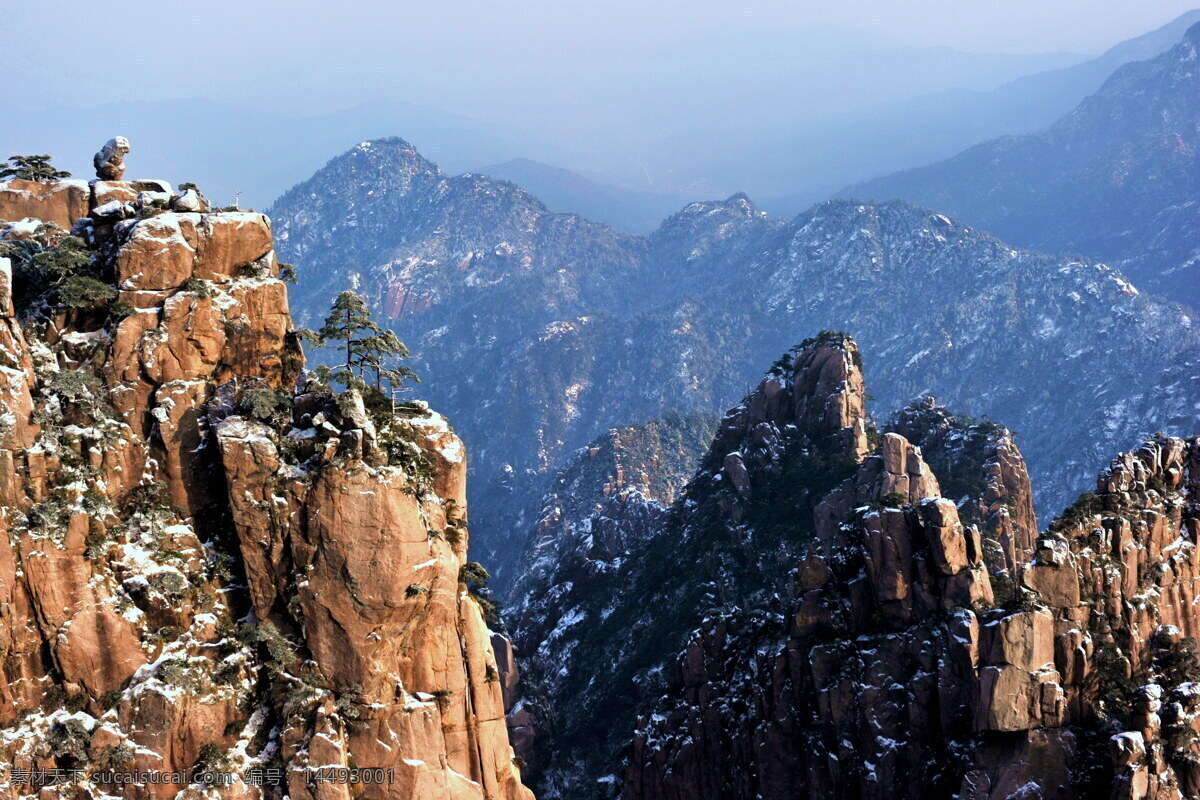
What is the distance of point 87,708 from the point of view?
4781 cm

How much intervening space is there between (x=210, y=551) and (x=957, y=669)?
4991 cm

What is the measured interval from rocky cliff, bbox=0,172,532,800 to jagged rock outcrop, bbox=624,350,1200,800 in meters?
32.2

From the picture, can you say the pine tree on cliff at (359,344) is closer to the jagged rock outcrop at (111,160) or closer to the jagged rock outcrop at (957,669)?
the jagged rock outcrop at (111,160)

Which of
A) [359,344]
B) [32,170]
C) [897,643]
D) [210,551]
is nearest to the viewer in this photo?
[210,551]

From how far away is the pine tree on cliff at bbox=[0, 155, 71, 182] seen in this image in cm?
6203

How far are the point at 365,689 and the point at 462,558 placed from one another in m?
8.32

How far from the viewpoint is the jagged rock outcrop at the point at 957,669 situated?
64.4 meters

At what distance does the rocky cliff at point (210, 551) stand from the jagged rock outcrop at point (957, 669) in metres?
32.2

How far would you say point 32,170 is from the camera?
6212cm

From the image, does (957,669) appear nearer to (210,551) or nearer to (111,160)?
(210,551)

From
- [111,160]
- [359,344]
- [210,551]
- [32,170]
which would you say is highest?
[111,160]

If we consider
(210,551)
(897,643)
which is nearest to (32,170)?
(210,551)

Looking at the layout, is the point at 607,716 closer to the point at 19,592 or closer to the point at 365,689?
the point at 365,689

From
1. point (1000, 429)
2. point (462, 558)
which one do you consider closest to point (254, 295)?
point (462, 558)
